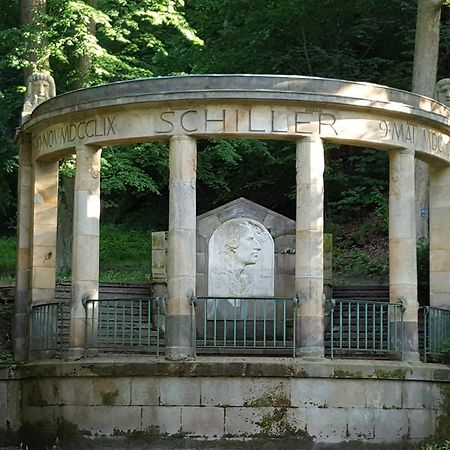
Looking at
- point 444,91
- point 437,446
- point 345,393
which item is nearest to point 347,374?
point 345,393

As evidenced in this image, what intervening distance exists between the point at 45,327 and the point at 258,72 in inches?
558

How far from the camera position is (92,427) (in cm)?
1462

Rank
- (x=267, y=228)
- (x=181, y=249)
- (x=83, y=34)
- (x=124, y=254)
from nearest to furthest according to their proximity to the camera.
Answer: (x=181, y=249) < (x=267, y=228) < (x=83, y=34) < (x=124, y=254)

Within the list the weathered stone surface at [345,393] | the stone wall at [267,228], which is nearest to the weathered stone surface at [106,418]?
the weathered stone surface at [345,393]

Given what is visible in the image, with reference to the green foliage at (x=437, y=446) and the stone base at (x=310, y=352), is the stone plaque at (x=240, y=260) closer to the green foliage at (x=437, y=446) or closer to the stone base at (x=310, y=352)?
the stone base at (x=310, y=352)

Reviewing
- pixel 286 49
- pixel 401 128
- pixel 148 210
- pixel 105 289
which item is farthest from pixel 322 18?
pixel 401 128

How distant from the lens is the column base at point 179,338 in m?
14.7

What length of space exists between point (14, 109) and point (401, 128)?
14.2m

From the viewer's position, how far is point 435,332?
54.0 ft

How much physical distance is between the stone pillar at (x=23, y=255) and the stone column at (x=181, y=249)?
3.38 m

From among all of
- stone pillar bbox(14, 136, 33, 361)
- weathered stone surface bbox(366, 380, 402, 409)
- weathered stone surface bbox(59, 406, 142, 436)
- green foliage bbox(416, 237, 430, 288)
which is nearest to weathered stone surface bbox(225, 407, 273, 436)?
weathered stone surface bbox(59, 406, 142, 436)

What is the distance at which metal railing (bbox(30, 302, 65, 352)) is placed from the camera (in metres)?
16.2

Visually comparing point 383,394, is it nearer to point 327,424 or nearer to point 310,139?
point 327,424

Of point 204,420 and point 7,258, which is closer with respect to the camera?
point 204,420
